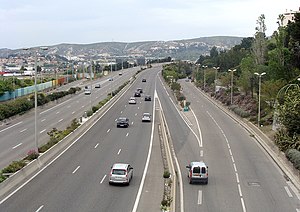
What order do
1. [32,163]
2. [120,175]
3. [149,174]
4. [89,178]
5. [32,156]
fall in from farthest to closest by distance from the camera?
[32,156]
[149,174]
[32,163]
[89,178]
[120,175]

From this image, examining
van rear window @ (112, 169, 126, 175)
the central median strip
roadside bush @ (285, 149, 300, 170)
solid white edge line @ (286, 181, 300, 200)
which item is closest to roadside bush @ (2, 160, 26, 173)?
the central median strip

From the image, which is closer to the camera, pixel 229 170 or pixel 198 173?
pixel 198 173

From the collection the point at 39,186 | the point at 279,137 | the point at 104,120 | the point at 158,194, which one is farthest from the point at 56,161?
the point at 104,120

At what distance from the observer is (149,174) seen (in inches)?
1382

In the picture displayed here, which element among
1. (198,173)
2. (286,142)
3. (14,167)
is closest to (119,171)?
(198,173)

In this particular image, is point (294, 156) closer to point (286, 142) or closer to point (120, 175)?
point (286, 142)

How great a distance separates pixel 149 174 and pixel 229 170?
6.28 meters

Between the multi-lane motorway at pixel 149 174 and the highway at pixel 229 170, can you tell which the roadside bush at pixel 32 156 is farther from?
the highway at pixel 229 170

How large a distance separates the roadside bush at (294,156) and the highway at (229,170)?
1.25 m

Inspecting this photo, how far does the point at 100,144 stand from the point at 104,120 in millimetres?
18895

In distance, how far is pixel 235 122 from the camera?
66.8m

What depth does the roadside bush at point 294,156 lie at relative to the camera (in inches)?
1422

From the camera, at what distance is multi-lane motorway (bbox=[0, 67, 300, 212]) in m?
27.1

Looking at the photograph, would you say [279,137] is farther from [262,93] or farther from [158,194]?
[262,93]
